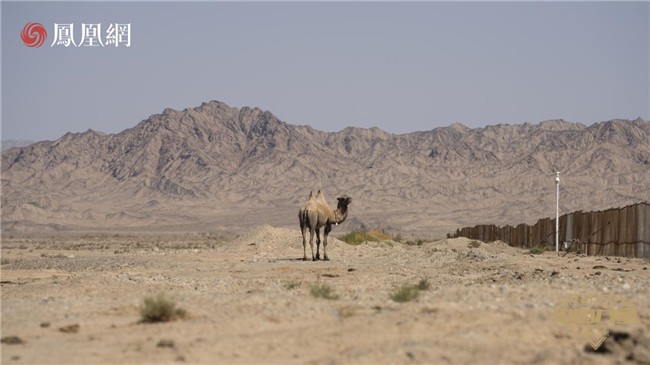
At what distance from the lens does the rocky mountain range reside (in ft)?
416

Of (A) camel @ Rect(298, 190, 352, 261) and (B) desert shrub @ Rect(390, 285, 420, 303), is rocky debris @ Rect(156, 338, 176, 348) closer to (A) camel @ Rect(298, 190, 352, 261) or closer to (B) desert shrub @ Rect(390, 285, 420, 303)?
(B) desert shrub @ Rect(390, 285, 420, 303)

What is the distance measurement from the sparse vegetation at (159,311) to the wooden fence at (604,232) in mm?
19855

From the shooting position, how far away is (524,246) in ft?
159

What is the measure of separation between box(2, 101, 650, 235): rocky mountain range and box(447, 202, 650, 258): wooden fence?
71486 mm

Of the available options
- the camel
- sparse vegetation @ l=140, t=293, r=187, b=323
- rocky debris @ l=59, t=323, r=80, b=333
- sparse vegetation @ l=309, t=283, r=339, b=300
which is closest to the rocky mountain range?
the camel

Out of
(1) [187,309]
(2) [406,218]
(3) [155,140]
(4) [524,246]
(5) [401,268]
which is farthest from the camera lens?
(3) [155,140]

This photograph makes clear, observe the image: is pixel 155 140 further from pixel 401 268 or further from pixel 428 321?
pixel 428 321

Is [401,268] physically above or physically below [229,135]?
below

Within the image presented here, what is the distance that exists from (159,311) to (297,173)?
134 meters

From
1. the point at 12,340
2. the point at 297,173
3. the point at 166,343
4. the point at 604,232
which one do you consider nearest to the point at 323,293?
the point at 166,343

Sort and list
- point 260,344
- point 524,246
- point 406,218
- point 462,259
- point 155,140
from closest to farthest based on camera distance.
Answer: point 260,344 < point 462,259 < point 524,246 < point 406,218 < point 155,140

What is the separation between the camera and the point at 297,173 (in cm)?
14538

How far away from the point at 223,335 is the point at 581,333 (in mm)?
3934

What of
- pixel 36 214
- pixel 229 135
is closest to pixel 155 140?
pixel 229 135
